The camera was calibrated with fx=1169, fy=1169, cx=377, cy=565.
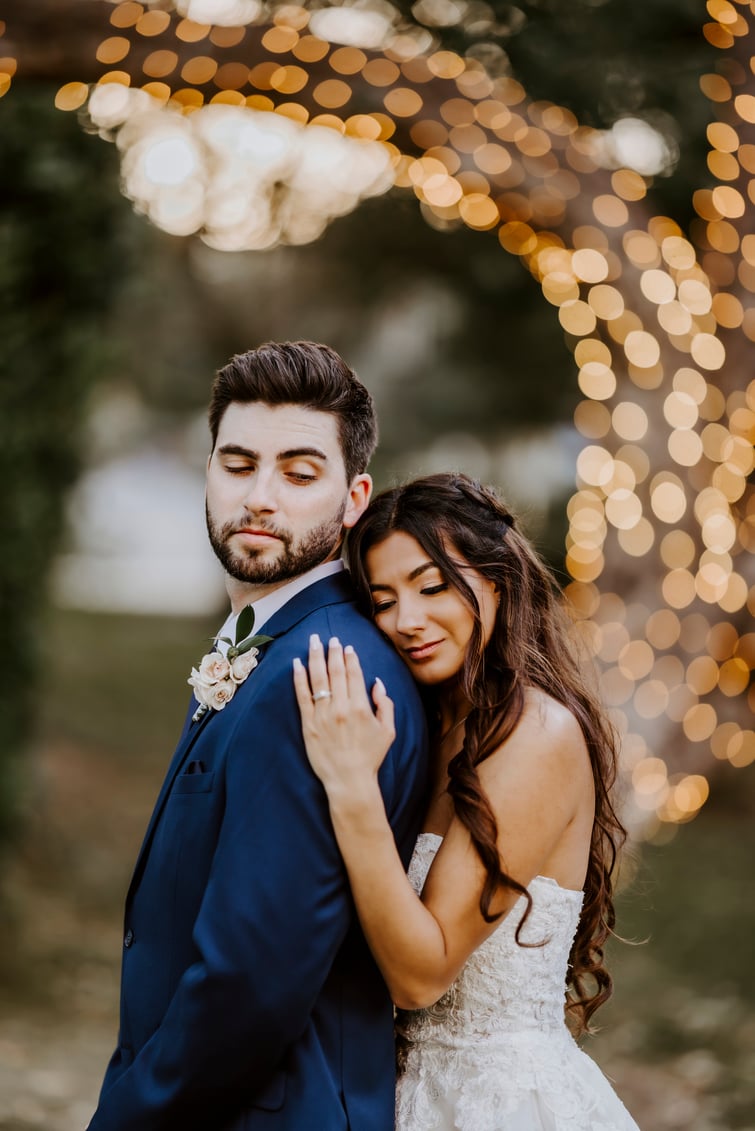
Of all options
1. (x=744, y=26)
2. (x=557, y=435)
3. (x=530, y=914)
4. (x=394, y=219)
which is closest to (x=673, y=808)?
(x=530, y=914)

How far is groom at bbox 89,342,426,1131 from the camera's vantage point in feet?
6.46

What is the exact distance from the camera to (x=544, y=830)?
2367 mm

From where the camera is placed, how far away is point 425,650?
243 cm

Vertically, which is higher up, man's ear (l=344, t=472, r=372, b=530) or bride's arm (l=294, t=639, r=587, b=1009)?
man's ear (l=344, t=472, r=372, b=530)

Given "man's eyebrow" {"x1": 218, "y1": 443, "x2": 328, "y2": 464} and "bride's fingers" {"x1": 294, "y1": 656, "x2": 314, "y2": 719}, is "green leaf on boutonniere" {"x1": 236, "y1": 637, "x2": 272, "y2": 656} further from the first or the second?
"man's eyebrow" {"x1": 218, "y1": 443, "x2": 328, "y2": 464}

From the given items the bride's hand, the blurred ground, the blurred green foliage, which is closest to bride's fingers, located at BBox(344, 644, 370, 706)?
the bride's hand

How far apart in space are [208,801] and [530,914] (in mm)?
825

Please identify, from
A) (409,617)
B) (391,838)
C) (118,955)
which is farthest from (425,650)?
(118,955)

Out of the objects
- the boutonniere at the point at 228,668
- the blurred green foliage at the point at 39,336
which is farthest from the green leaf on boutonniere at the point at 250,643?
the blurred green foliage at the point at 39,336

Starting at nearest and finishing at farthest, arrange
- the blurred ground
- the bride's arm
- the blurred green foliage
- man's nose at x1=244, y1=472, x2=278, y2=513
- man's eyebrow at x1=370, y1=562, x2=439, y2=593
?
the bride's arm < man's nose at x1=244, y1=472, x2=278, y2=513 < man's eyebrow at x1=370, y1=562, x2=439, y2=593 < the blurred ground < the blurred green foliage

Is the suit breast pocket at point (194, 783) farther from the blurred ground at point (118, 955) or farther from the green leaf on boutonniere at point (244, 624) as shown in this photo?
the blurred ground at point (118, 955)

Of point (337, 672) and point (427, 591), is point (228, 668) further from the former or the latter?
point (427, 591)

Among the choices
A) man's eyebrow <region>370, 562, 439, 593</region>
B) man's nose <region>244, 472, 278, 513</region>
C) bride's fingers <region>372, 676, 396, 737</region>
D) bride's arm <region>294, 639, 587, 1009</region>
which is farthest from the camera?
man's eyebrow <region>370, 562, 439, 593</region>

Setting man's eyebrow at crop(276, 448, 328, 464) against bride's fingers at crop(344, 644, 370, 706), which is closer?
bride's fingers at crop(344, 644, 370, 706)
